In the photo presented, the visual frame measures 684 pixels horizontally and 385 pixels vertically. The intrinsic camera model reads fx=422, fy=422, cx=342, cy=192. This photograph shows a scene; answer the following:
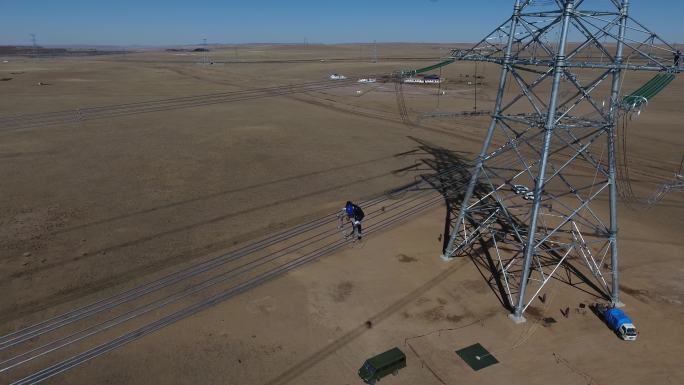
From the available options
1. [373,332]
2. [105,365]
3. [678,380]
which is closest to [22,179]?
[105,365]

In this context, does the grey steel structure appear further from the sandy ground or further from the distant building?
the distant building

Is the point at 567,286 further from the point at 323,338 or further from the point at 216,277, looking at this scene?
the point at 216,277

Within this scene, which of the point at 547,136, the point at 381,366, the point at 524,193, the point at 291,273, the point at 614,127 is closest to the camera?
the point at 381,366

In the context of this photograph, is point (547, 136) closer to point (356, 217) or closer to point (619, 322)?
point (619, 322)

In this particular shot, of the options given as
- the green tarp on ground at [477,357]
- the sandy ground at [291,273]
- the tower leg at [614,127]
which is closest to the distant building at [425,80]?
the sandy ground at [291,273]

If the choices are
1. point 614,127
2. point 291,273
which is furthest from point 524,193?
point 291,273

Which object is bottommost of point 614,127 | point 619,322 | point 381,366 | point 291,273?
point 291,273

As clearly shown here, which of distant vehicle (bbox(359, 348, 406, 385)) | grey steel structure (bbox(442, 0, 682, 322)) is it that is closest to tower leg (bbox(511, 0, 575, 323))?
grey steel structure (bbox(442, 0, 682, 322))

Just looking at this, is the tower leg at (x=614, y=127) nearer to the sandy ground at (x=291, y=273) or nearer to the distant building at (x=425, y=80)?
the sandy ground at (x=291, y=273)
